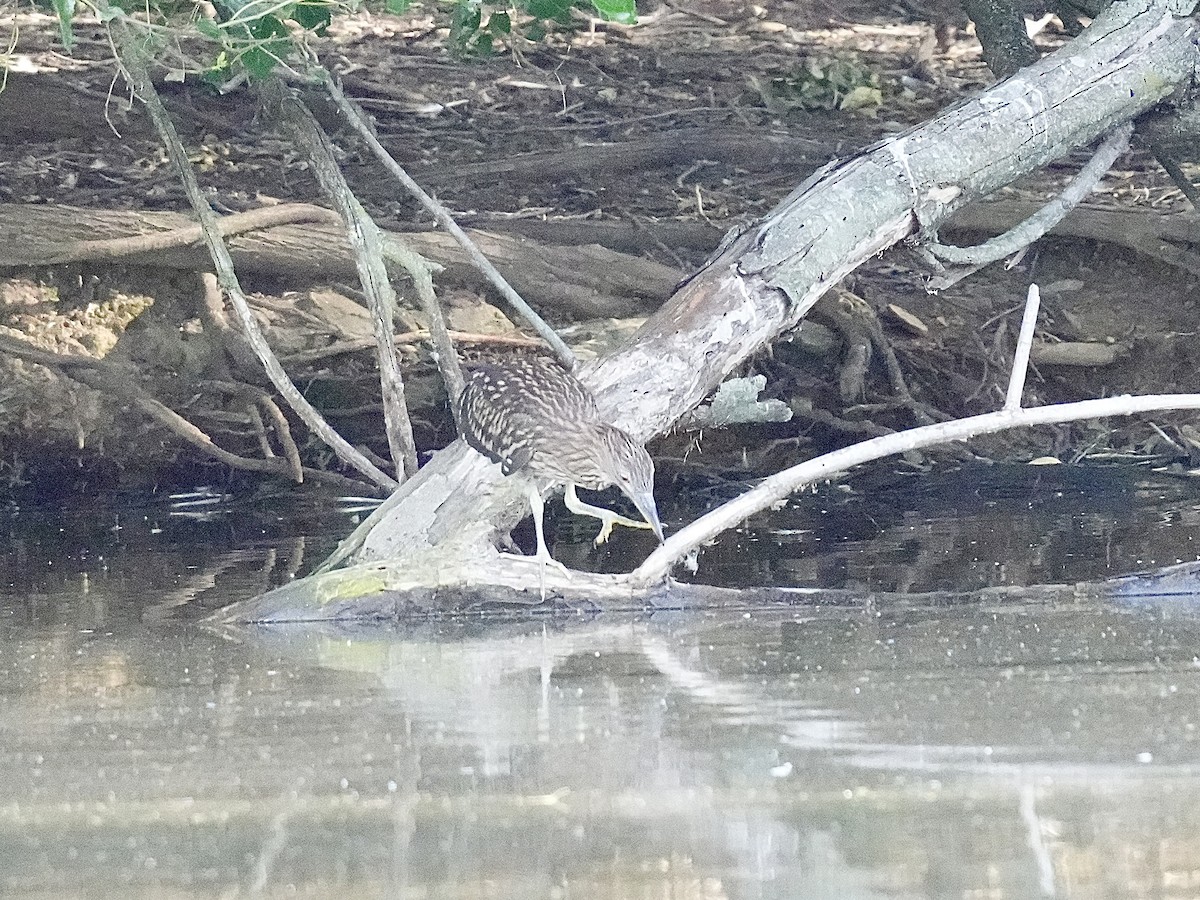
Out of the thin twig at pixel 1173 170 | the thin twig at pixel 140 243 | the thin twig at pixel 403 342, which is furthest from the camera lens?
the thin twig at pixel 403 342

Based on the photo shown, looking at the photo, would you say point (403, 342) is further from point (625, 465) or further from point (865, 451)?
point (865, 451)

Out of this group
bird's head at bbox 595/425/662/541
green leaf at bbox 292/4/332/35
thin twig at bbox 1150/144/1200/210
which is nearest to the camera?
bird's head at bbox 595/425/662/541

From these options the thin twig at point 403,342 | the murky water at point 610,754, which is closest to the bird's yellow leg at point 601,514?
the murky water at point 610,754

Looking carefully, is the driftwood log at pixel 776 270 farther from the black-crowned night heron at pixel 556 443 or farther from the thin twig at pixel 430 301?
the thin twig at pixel 430 301

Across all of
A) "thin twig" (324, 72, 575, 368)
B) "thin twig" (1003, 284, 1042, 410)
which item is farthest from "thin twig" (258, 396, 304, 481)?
"thin twig" (1003, 284, 1042, 410)

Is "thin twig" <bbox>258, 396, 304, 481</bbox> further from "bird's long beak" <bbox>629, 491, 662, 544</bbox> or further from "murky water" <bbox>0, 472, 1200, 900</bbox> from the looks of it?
"bird's long beak" <bbox>629, 491, 662, 544</bbox>

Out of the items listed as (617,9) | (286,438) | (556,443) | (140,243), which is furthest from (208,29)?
(286,438)

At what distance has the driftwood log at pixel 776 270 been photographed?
4.45 m

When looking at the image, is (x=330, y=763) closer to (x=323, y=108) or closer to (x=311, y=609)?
(x=311, y=609)

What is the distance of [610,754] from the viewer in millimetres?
2873

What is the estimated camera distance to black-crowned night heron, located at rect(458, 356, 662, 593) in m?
4.58

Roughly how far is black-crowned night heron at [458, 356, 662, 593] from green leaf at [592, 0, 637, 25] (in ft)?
3.70

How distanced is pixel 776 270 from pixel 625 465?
0.80 m

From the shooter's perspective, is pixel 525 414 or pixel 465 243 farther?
pixel 465 243
